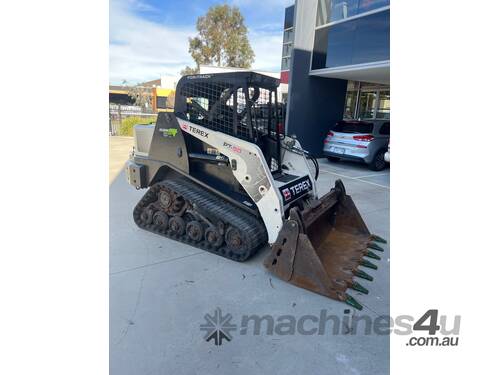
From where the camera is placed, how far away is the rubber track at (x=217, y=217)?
3.38m

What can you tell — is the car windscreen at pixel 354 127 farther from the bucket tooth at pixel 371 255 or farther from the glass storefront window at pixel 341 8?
the bucket tooth at pixel 371 255

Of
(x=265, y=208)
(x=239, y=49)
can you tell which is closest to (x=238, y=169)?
(x=265, y=208)

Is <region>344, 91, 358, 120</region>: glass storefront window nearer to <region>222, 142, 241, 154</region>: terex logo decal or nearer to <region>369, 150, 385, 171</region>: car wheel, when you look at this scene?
<region>369, 150, 385, 171</region>: car wheel

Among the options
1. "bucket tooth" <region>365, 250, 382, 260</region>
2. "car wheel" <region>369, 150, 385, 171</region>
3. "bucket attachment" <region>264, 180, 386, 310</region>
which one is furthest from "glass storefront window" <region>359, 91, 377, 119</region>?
"bucket tooth" <region>365, 250, 382, 260</region>

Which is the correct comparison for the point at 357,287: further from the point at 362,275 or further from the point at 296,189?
the point at 296,189

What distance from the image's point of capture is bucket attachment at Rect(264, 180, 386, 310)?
2.86 meters

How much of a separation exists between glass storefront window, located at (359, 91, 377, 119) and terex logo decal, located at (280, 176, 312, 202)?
30.5 ft

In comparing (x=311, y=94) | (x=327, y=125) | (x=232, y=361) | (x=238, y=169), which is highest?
(x=311, y=94)

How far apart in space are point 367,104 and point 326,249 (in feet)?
33.4

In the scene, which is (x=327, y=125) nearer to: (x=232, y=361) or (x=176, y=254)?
(x=176, y=254)

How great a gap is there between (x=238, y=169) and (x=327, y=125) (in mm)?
7944

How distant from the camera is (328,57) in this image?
9.55 m

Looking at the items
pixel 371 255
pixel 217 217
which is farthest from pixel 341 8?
pixel 217 217

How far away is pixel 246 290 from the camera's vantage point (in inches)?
115
